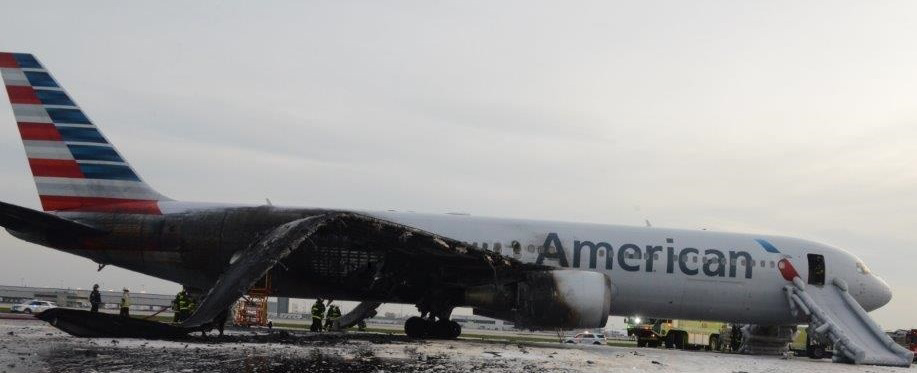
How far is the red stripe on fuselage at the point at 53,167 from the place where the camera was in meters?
19.8

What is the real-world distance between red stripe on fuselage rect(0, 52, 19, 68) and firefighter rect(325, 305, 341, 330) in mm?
11320

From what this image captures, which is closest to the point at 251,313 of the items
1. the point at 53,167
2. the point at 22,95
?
the point at 53,167

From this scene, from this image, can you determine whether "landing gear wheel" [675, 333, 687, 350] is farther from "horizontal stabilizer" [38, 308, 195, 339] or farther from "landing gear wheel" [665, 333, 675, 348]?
"horizontal stabilizer" [38, 308, 195, 339]

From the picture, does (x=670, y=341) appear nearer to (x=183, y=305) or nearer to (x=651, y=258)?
(x=651, y=258)

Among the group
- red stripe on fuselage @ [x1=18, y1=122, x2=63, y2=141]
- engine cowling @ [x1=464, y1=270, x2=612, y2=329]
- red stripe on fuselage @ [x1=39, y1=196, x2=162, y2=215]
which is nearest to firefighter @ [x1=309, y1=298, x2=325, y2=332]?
red stripe on fuselage @ [x1=39, y1=196, x2=162, y2=215]

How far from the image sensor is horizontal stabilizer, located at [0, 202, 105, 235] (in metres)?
17.0

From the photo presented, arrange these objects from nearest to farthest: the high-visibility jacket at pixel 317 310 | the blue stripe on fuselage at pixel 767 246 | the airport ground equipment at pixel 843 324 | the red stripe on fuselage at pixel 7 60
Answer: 1. the airport ground equipment at pixel 843 324
2. the red stripe on fuselage at pixel 7 60
3. the blue stripe on fuselage at pixel 767 246
4. the high-visibility jacket at pixel 317 310

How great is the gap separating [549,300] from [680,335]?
16.2 meters

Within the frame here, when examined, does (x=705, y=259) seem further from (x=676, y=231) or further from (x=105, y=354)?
(x=105, y=354)

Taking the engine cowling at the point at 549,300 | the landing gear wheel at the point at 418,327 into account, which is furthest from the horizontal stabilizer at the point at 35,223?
the engine cowling at the point at 549,300

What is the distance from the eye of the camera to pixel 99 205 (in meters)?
19.5

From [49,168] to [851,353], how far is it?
751 inches

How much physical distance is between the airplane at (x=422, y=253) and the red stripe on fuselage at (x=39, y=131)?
3 centimetres

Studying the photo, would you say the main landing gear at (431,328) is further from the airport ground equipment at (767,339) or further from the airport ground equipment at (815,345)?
the airport ground equipment at (767,339)
